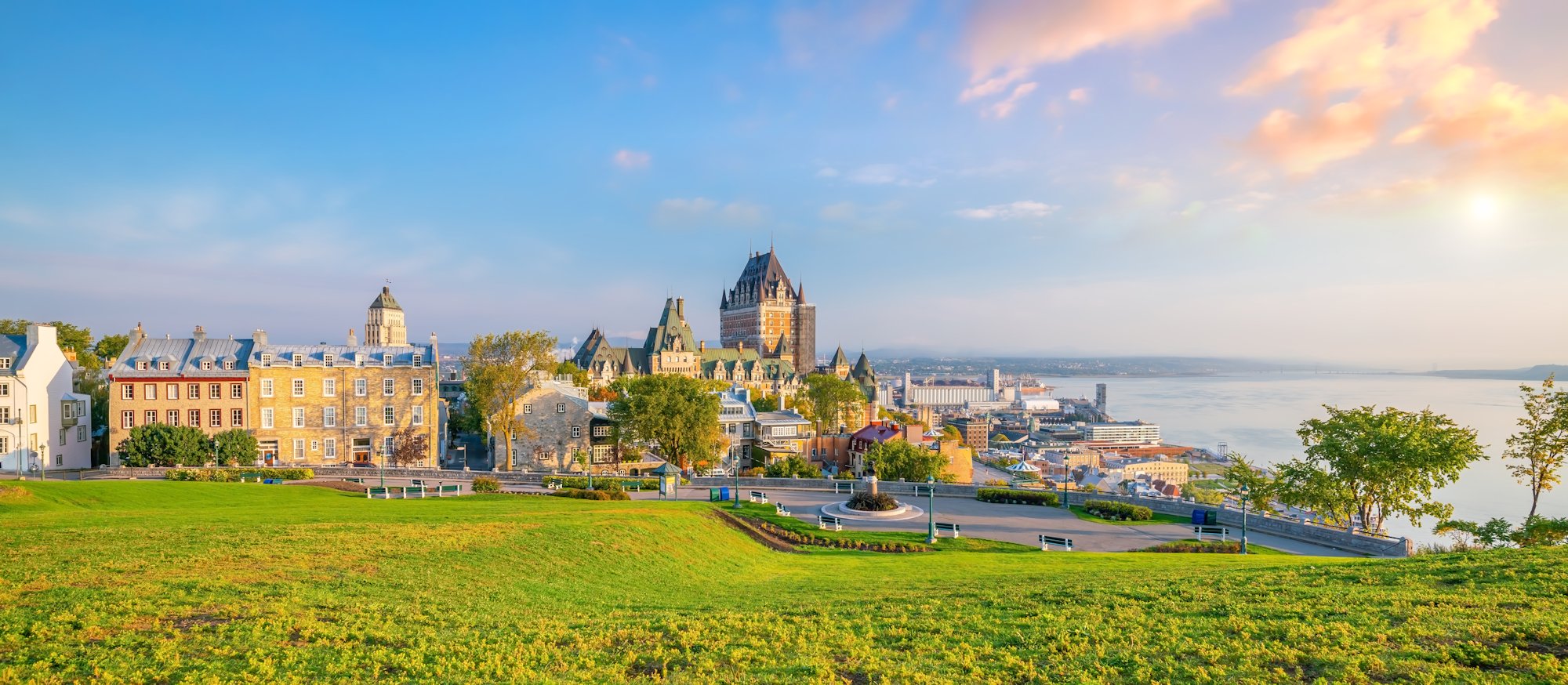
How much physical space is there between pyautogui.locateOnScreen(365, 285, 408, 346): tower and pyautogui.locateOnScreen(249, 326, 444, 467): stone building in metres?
86.4

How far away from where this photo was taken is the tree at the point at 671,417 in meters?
47.1

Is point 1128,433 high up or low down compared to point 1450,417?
down

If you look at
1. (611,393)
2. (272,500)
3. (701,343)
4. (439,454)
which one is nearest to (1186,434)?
(701,343)

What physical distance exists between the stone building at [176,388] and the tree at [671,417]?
72.7 ft

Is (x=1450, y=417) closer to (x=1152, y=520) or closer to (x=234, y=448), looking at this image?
(x=1152, y=520)

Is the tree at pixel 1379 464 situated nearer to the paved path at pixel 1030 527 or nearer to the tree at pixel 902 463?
the paved path at pixel 1030 527

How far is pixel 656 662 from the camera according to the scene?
29.2ft

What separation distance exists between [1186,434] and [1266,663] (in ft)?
620

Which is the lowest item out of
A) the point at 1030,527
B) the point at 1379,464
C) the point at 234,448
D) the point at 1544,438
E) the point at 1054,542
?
the point at 1030,527

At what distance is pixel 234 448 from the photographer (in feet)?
137

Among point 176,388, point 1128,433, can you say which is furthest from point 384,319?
Result: point 1128,433

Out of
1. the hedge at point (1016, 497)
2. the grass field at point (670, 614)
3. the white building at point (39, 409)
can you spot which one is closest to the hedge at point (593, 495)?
the grass field at point (670, 614)

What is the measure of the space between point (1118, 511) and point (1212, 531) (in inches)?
180

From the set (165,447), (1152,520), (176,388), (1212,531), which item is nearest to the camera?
(1212,531)
